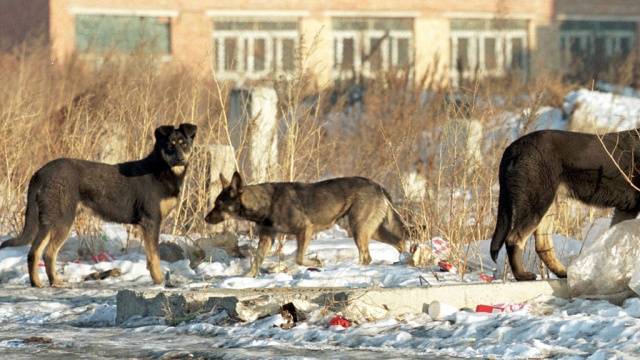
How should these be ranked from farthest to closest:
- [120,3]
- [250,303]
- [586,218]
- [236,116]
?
[120,3]
[236,116]
[586,218]
[250,303]

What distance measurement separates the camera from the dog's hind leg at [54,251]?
13.1m

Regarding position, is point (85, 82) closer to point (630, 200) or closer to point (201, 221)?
point (201, 221)

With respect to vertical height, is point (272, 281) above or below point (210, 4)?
below

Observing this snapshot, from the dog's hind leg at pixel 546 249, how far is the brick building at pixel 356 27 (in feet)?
105

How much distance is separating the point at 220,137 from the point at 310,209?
246cm

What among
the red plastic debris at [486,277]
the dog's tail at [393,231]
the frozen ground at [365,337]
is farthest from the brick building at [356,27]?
the frozen ground at [365,337]

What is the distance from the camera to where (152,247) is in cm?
1341

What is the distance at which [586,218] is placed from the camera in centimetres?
1451

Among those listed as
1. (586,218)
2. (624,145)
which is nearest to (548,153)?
(624,145)

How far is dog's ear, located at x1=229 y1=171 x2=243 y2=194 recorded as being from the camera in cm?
1444

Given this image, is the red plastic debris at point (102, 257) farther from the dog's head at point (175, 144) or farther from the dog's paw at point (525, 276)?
the dog's paw at point (525, 276)

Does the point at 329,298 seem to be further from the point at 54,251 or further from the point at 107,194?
the point at 107,194

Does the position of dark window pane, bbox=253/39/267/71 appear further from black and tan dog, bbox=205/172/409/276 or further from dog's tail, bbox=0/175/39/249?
dog's tail, bbox=0/175/39/249

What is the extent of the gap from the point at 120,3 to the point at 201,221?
31.9 m
